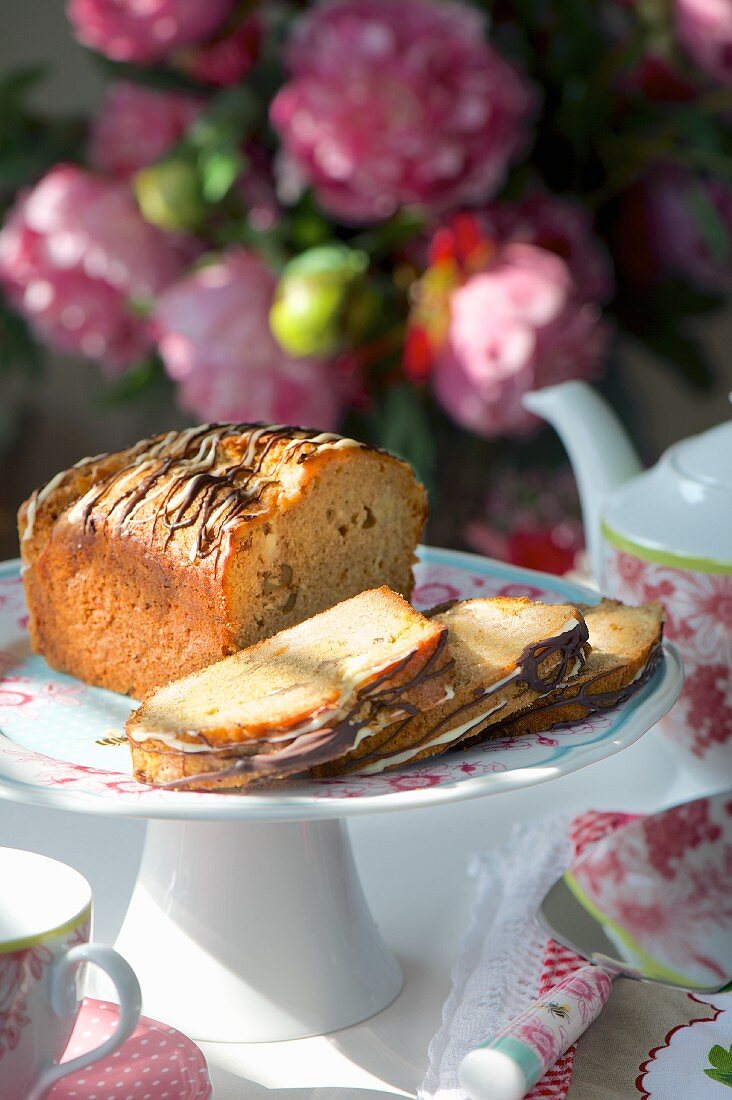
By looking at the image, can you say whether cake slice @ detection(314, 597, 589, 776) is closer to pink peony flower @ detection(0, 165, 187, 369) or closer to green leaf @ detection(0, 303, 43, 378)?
pink peony flower @ detection(0, 165, 187, 369)

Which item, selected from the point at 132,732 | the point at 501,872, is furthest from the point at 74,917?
the point at 501,872

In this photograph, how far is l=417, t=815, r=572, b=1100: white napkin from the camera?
101 cm

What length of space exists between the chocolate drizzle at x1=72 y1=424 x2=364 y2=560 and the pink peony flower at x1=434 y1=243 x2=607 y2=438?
1.88 ft

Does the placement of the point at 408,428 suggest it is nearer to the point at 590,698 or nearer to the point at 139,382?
the point at 139,382

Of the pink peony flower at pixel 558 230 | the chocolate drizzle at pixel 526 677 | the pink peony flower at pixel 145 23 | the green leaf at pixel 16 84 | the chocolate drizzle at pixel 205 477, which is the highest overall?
the pink peony flower at pixel 145 23

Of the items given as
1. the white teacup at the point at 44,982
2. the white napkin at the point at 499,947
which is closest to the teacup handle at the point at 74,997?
the white teacup at the point at 44,982

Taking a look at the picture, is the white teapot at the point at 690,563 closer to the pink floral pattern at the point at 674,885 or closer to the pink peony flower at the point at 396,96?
the pink floral pattern at the point at 674,885

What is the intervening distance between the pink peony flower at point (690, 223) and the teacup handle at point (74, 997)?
1422mm

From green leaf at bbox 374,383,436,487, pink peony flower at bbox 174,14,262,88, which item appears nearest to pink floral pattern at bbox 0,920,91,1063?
green leaf at bbox 374,383,436,487

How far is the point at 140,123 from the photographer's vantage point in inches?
77.5

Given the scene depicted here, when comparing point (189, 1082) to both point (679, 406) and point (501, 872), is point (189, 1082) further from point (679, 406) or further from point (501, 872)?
point (679, 406)

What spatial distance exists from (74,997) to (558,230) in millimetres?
1346

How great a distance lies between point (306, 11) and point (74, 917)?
140 centimetres

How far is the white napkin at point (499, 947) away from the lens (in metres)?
1.01
